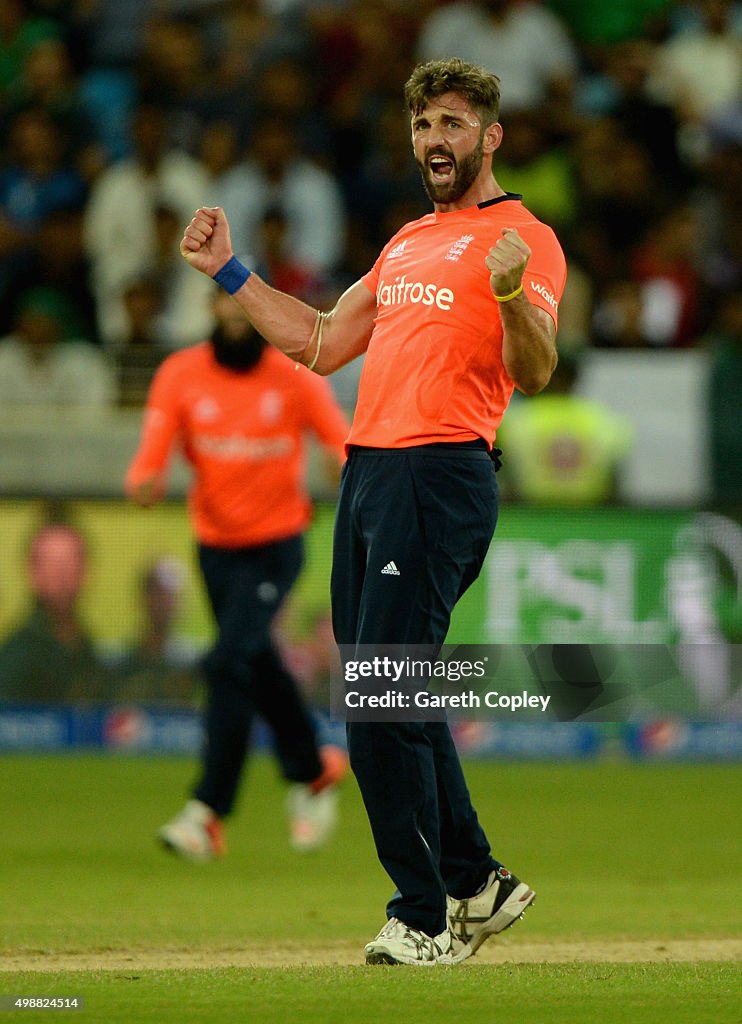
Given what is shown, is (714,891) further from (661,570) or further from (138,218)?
(138,218)

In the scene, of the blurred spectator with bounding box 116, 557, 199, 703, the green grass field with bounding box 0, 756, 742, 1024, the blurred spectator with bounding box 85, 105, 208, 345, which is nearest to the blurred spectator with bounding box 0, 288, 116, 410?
the blurred spectator with bounding box 85, 105, 208, 345

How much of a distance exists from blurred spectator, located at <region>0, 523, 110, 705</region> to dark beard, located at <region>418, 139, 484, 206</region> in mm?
7150

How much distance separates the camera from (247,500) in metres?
8.83

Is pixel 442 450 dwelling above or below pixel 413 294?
below

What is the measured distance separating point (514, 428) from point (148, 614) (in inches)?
109

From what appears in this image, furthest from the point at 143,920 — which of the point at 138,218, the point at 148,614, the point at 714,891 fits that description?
the point at 138,218

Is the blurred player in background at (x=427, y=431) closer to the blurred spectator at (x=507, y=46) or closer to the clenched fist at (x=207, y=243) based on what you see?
the clenched fist at (x=207, y=243)

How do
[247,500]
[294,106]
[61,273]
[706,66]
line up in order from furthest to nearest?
[706,66] → [294,106] → [61,273] → [247,500]

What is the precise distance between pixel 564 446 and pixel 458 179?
7347mm

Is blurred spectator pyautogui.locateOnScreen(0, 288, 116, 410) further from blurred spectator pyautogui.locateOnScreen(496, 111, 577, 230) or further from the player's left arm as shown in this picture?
the player's left arm

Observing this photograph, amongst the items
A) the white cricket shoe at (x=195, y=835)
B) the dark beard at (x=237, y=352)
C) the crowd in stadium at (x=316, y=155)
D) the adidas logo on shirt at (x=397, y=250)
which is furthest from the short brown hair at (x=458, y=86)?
the crowd in stadium at (x=316, y=155)

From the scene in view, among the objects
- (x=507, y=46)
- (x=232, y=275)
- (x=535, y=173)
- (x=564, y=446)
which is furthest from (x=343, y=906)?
(x=507, y=46)

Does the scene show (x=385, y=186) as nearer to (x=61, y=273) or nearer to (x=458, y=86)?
(x=61, y=273)

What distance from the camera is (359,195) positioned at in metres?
14.7
